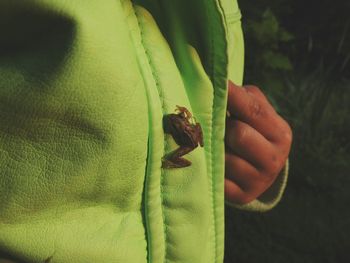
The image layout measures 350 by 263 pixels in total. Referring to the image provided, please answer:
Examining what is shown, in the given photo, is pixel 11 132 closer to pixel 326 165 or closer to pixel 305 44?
pixel 326 165

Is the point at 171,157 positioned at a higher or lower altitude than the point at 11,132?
lower

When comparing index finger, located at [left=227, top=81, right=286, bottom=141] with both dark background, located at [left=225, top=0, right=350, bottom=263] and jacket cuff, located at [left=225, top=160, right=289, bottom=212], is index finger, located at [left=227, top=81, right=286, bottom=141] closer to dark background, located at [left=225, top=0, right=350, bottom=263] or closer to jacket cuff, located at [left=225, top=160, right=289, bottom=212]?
jacket cuff, located at [left=225, top=160, right=289, bottom=212]

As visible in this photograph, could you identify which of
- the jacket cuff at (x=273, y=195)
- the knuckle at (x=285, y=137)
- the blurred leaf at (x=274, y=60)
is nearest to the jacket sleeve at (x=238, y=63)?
the jacket cuff at (x=273, y=195)

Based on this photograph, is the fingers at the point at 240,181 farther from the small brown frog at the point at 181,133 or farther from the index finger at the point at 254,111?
the small brown frog at the point at 181,133

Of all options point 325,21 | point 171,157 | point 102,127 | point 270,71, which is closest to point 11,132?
point 102,127

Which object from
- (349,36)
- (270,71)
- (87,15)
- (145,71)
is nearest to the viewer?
(87,15)

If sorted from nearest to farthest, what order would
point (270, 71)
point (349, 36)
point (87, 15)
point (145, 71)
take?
point (87, 15) < point (145, 71) < point (270, 71) < point (349, 36)

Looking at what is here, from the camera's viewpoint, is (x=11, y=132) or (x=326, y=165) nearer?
(x=11, y=132)
